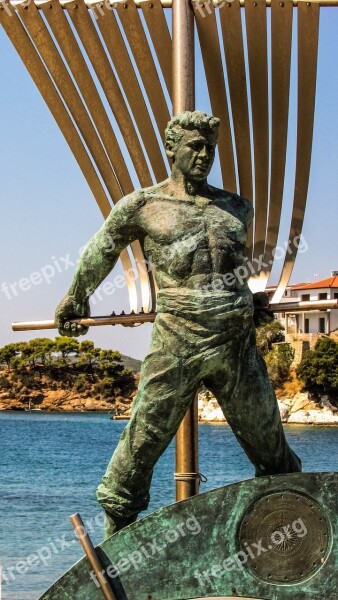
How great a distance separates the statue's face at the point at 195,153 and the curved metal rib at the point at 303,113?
1101mm

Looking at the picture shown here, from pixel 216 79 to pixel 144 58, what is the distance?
376 mm

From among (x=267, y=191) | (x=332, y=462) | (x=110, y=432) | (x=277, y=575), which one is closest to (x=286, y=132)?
(x=267, y=191)

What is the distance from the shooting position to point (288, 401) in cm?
6372

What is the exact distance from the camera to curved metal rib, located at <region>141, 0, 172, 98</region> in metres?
5.99

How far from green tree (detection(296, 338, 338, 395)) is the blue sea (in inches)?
93.9

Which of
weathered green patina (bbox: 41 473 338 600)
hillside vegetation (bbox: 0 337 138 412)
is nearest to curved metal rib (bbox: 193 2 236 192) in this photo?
weathered green patina (bbox: 41 473 338 600)

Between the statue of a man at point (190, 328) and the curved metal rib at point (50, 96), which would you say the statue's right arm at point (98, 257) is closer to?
the statue of a man at point (190, 328)

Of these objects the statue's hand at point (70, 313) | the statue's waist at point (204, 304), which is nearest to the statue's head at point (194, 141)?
the statue's waist at point (204, 304)

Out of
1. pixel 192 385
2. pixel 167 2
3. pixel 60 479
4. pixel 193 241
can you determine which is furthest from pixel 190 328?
pixel 60 479

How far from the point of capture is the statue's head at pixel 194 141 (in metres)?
4.93

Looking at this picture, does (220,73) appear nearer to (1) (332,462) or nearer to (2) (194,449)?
(2) (194,449)

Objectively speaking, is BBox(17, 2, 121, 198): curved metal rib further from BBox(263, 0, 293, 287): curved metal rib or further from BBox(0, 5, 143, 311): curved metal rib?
BBox(263, 0, 293, 287): curved metal rib

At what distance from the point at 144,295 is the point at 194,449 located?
791 mm

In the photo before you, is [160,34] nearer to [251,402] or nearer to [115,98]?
[115,98]
